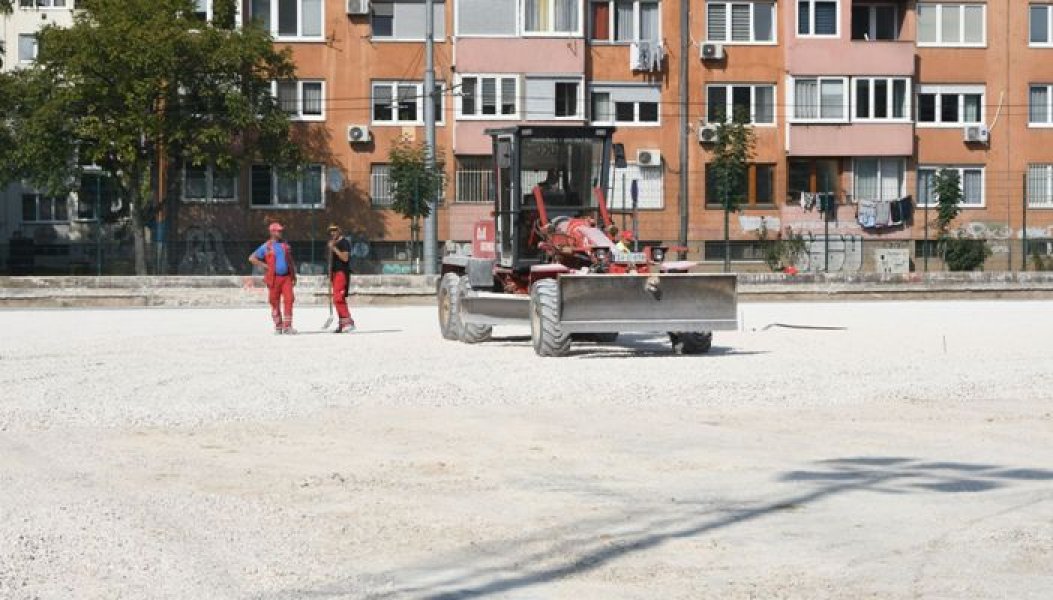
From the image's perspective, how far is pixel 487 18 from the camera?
6381 cm

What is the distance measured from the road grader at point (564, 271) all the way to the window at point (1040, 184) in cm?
4077

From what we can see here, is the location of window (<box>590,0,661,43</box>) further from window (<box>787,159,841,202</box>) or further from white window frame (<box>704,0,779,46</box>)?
window (<box>787,159,841,202</box>)

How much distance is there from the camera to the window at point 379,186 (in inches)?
2509

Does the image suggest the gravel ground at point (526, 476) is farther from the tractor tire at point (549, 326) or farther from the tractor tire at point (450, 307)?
the tractor tire at point (450, 307)

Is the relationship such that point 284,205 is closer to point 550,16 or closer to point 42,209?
point 550,16

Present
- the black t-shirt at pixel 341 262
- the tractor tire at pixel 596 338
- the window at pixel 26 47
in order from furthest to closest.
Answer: the window at pixel 26 47 → the black t-shirt at pixel 341 262 → the tractor tire at pixel 596 338

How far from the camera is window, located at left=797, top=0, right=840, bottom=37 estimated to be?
65.5 metres

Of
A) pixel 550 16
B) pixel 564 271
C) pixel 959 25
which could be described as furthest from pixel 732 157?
pixel 564 271

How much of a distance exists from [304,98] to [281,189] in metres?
3.14

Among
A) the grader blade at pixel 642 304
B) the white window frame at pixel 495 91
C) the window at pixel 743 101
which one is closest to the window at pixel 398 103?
the white window frame at pixel 495 91

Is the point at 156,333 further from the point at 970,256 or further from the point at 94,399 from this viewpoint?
the point at 970,256

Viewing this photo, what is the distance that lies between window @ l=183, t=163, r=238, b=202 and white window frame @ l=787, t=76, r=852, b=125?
1897 centimetres

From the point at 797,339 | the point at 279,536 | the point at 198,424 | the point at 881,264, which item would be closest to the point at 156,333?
the point at 797,339

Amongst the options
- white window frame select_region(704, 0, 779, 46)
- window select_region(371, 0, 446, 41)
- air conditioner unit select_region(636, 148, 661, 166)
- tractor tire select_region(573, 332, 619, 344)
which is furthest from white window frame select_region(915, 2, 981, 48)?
tractor tire select_region(573, 332, 619, 344)
